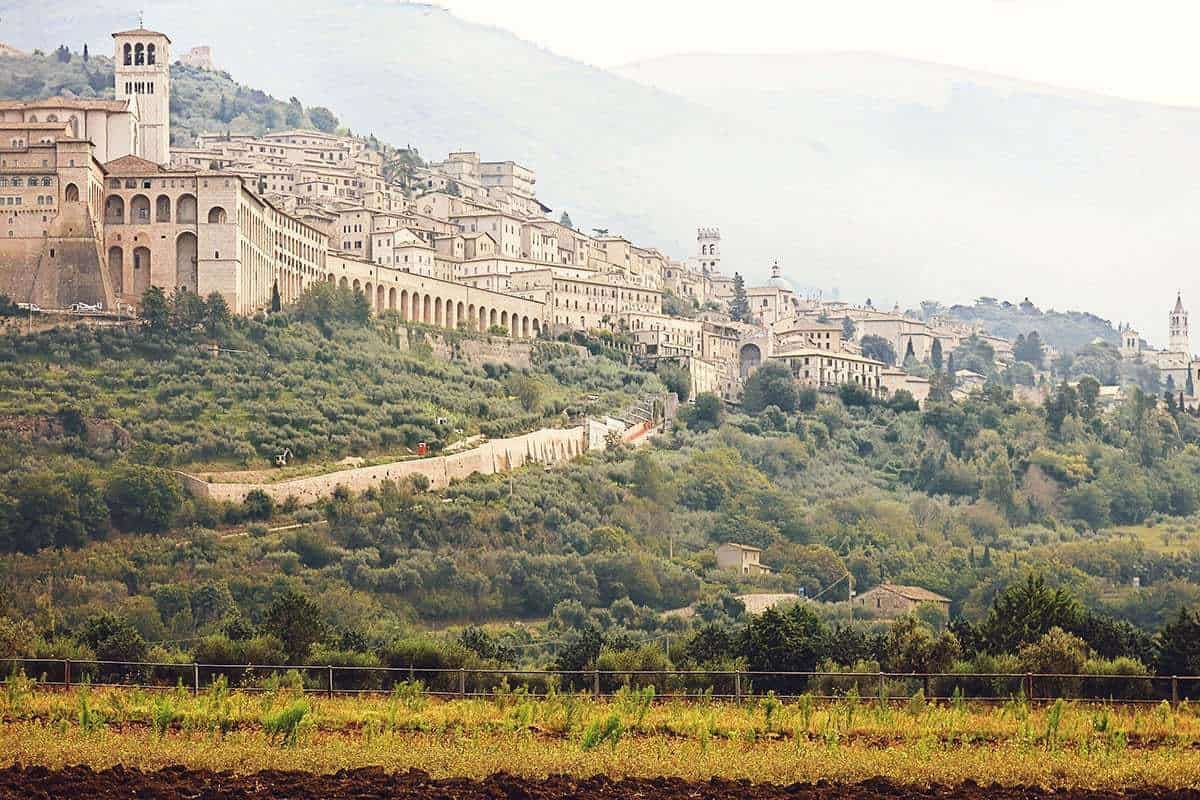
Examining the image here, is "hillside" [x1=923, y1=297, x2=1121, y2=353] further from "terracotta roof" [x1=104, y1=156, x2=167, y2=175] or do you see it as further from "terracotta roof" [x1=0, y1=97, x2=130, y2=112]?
"terracotta roof" [x1=104, y1=156, x2=167, y2=175]

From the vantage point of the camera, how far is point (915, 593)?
201 ft

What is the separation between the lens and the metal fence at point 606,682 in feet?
88.9

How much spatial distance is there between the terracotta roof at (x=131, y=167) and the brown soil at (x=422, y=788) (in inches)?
1891

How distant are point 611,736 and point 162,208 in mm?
46135

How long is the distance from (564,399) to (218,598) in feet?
82.8

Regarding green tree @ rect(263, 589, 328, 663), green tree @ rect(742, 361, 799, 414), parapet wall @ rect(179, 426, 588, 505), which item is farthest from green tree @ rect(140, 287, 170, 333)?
green tree @ rect(742, 361, 799, 414)

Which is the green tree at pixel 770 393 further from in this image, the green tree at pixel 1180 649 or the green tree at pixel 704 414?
the green tree at pixel 1180 649

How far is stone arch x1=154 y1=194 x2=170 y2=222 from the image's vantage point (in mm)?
65625

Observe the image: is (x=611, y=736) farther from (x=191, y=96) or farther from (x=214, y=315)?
(x=191, y=96)

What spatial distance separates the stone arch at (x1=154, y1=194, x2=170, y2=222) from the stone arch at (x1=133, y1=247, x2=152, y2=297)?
3.36ft

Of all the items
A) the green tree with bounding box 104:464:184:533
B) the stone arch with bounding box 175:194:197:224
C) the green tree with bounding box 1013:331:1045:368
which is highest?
the stone arch with bounding box 175:194:197:224

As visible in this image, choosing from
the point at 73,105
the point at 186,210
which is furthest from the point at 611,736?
the point at 73,105

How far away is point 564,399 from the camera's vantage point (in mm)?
72562

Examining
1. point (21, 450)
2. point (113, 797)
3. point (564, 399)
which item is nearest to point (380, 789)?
point (113, 797)
